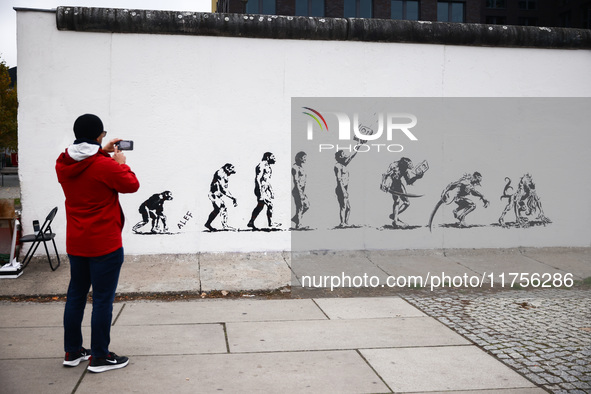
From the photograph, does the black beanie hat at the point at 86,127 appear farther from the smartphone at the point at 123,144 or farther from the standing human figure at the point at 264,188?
the standing human figure at the point at 264,188

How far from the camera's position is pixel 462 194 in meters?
9.18

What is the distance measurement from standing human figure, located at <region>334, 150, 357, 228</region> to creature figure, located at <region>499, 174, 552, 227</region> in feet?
8.78

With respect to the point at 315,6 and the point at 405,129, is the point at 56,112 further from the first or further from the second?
the point at 315,6

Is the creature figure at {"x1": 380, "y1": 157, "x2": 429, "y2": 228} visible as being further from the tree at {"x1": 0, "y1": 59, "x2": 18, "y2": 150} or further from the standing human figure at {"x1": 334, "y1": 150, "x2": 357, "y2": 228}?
the tree at {"x1": 0, "y1": 59, "x2": 18, "y2": 150}

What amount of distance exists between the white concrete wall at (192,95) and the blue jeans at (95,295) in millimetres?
3869

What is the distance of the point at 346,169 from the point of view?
881cm

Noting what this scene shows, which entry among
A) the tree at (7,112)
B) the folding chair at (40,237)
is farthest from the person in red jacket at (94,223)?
the tree at (7,112)

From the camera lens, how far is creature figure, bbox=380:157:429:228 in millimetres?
8961

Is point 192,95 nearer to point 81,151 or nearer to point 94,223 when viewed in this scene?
point 81,151

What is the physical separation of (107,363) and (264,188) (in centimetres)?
455

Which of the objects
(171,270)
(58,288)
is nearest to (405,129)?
(171,270)

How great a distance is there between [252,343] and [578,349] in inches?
114

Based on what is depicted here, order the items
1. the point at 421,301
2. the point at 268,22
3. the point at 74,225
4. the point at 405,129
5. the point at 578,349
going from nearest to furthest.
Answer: the point at 74,225, the point at 578,349, the point at 421,301, the point at 268,22, the point at 405,129

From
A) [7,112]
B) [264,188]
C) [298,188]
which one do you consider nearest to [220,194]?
[264,188]
